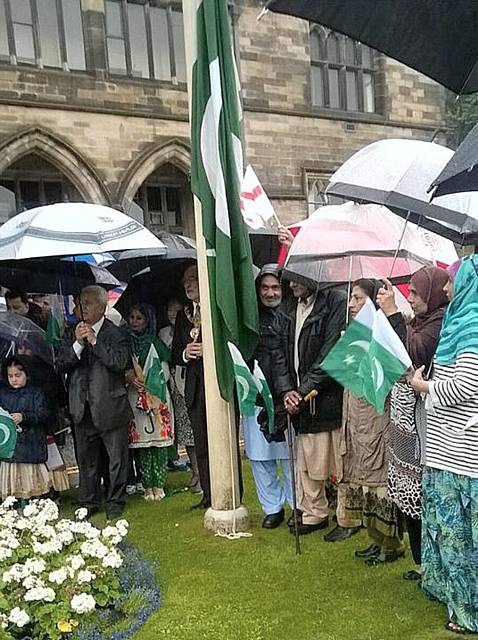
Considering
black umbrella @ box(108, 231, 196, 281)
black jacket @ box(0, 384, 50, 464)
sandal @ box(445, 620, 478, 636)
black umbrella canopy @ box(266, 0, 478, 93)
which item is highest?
black umbrella canopy @ box(266, 0, 478, 93)

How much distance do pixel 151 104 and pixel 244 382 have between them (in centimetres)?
1272

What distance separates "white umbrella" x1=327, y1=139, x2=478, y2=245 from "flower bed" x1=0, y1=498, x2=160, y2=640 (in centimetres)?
241

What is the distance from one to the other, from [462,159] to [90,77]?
13.9 m

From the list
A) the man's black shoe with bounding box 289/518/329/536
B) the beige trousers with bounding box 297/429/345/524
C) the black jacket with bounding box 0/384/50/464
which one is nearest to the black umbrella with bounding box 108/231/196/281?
the black jacket with bounding box 0/384/50/464

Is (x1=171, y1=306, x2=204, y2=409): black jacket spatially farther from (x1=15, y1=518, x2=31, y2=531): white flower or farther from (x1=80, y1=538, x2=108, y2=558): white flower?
(x1=80, y1=538, x2=108, y2=558): white flower

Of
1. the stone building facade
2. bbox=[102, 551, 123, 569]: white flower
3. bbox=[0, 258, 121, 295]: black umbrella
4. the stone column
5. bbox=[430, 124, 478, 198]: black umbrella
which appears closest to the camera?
bbox=[430, 124, 478, 198]: black umbrella

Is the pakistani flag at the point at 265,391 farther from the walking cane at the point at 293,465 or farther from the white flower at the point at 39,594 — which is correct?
the white flower at the point at 39,594

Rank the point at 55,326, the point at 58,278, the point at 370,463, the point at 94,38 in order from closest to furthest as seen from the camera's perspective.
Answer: the point at 370,463 < the point at 55,326 < the point at 58,278 < the point at 94,38

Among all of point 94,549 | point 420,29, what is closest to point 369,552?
point 94,549

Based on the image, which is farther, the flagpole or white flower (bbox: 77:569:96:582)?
the flagpole

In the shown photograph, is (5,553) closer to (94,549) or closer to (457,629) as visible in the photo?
(94,549)

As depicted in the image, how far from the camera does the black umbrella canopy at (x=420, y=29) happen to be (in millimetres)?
3707

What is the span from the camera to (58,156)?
49.9 feet

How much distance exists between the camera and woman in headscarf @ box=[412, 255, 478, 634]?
3.31 meters
